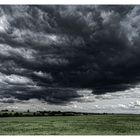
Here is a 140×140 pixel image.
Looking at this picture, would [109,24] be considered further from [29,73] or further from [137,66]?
[29,73]

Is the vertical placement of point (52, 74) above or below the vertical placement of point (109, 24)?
below

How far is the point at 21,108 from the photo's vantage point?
2103 centimetres

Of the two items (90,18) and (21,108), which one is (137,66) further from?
(21,108)

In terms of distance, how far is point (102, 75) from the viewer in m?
20.7

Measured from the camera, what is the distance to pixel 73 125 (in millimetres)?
20703

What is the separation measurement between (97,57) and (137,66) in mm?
1435

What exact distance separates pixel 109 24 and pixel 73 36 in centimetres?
133

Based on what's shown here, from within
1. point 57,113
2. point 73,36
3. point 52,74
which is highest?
point 73,36

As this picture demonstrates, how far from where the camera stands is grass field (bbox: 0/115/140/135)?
20359 millimetres

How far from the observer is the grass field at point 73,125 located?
20.4 m

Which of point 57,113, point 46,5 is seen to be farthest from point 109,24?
point 57,113

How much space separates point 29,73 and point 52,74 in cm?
81

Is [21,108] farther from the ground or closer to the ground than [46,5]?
closer to the ground
